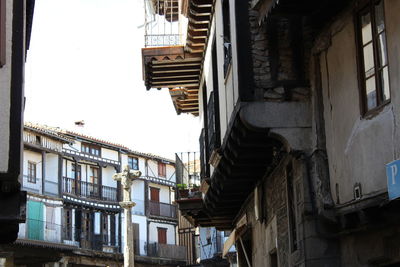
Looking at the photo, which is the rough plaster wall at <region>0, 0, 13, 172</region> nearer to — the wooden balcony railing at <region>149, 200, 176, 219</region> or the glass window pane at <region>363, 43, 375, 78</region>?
the glass window pane at <region>363, 43, 375, 78</region>

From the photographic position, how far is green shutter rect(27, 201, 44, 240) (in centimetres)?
4863

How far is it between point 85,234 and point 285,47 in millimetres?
44320

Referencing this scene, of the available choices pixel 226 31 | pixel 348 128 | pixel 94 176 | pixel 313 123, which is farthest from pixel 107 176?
pixel 348 128

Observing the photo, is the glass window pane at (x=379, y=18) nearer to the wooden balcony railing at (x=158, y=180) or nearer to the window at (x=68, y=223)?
the window at (x=68, y=223)

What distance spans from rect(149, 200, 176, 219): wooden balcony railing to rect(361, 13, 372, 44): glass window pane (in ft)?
176

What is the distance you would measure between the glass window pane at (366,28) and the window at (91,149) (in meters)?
47.3

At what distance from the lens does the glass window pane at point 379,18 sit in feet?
32.0

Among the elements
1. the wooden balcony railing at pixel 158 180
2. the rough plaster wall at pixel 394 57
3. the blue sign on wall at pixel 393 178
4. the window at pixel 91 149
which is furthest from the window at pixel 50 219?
the blue sign on wall at pixel 393 178

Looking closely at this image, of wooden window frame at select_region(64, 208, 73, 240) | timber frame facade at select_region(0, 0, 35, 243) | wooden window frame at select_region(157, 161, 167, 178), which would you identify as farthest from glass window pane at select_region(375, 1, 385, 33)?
wooden window frame at select_region(157, 161, 167, 178)

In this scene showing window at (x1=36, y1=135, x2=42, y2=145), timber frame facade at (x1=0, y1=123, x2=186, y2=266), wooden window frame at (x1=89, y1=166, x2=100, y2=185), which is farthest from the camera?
wooden window frame at (x1=89, y1=166, x2=100, y2=185)

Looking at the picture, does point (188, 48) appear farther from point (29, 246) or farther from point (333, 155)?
point (29, 246)

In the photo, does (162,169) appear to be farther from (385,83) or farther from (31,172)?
(385,83)

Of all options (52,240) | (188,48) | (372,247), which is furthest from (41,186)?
(372,247)

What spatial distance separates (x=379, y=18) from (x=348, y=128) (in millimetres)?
1486
